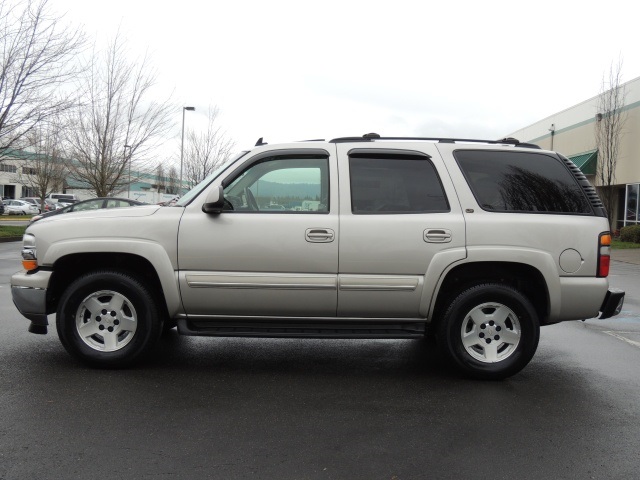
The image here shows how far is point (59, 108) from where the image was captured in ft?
64.2

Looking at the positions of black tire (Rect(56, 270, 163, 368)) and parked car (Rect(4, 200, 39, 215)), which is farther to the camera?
parked car (Rect(4, 200, 39, 215))

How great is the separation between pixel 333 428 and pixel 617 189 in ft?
96.8

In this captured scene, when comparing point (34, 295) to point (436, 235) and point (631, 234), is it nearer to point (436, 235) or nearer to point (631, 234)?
point (436, 235)

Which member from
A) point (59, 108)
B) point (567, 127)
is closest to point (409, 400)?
point (59, 108)

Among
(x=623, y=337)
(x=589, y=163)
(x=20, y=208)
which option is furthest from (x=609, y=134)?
(x=20, y=208)

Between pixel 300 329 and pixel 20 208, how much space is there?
52469 millimetres

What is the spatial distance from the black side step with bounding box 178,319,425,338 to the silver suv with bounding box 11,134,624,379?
14 mm

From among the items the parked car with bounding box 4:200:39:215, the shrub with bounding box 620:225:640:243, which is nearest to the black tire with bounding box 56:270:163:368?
the shrub with bounding box 620:225:640:243

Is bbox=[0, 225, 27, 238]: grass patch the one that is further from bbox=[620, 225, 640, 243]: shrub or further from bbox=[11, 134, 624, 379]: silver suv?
bbox=[620, 225, 640, 243]: shrub

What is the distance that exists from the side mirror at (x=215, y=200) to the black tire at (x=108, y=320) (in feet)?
2.96

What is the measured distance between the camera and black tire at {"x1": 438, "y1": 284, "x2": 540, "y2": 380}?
490cm

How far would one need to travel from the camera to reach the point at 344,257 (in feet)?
15.9

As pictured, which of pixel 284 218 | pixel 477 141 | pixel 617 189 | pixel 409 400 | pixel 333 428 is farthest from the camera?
pixel 617 189

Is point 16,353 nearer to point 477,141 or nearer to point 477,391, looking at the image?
point 477,391
